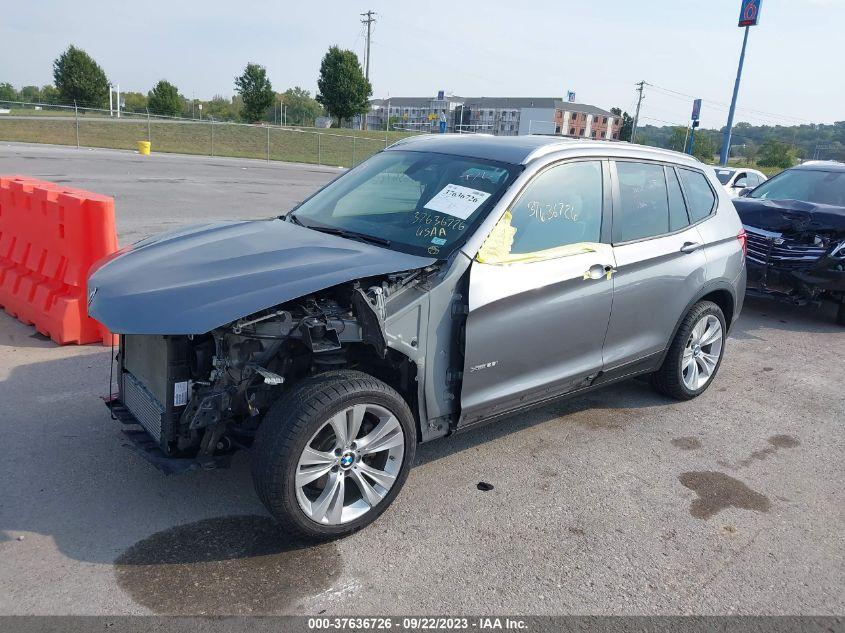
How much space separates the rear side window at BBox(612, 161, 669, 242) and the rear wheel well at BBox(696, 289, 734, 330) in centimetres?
88

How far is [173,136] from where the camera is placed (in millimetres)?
39938

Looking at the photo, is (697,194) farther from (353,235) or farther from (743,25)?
(743,25)

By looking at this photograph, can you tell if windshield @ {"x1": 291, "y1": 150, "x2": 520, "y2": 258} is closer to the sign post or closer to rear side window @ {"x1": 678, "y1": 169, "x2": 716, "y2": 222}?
rear side window @ {"x1": 678, "y1": 169, "x2": 716, "y2": 222}

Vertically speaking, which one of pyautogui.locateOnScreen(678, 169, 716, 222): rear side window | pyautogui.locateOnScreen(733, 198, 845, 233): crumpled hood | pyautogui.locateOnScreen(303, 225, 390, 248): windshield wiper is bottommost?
pyautogui.locateOnScreen(303, 225, 390, 248): windshield wiper

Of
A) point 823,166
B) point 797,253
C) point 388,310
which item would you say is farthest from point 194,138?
point 388,310

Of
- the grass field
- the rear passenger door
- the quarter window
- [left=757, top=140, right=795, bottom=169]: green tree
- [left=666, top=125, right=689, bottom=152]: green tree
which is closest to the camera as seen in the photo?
the quarter window

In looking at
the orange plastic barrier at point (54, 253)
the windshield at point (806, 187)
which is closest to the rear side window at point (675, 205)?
the orange plastic barrier at point (54, 253)

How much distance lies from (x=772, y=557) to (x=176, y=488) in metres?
3.08

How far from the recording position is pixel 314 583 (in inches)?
117

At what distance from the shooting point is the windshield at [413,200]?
3727 millimetres

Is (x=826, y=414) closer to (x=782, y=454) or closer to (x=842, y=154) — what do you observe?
(x=782, y=454)

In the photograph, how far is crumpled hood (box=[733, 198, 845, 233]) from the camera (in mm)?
Result: 7566

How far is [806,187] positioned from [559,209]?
6615mm

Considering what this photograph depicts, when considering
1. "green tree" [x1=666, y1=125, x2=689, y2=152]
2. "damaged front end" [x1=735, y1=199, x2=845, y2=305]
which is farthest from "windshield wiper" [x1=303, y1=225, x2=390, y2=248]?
"green tree" [x1=666, y1=125, x2=689, y2=152]
